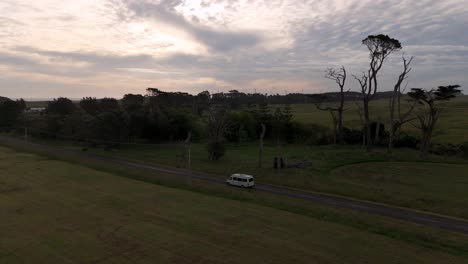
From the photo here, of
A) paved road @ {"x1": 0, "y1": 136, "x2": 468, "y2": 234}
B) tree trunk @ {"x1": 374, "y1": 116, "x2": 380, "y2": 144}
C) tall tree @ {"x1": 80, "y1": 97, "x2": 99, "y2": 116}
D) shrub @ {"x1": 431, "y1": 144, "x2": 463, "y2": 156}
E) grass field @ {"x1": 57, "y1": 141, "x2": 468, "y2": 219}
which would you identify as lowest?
paved road @ {"x1": 0, "y1": 136, "x2": 468, "y2": 234}

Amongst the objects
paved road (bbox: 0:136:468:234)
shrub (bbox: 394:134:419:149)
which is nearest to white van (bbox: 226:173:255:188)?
paved road (bbox: 0:136:468:234)

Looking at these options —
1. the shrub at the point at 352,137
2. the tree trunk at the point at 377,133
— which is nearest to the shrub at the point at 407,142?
the tree trunk at the point at 377,133

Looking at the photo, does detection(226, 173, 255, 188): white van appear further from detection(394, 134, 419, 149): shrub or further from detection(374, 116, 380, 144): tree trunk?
detection(394, 134, 419, 149): shrub

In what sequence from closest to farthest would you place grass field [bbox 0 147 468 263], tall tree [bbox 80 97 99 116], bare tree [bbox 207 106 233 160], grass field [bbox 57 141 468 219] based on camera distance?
1. grass field [bbox 0 147 468 263]
2. grass field [bbox 57 141 468 219]
3. bare tree [bbox 207 106 233 160]
4. tall tree [bbox 80 97 99 116]

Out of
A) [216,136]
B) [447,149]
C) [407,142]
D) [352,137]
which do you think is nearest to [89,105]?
[216,136]

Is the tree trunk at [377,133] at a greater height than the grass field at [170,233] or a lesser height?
greater

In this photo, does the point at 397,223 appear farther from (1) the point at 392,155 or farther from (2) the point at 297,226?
(1) the point at 392,155

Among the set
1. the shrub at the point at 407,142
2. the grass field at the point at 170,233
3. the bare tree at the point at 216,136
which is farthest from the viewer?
the shrub at the point at 407,142

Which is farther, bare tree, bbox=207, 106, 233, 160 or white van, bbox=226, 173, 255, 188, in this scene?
bare tree, bbox=207, 106, 233, 160

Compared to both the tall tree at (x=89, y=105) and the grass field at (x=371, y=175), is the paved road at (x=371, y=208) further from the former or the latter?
Answer: the tall tree at (x=89, y=105)

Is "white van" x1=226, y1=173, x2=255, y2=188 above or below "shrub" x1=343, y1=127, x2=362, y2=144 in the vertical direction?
below
